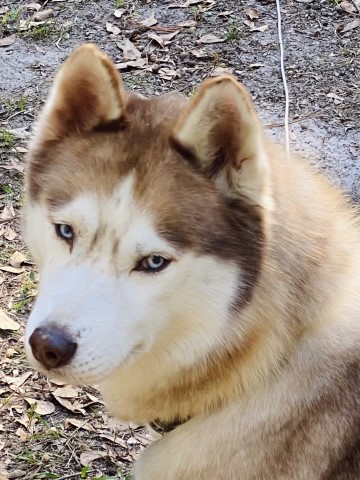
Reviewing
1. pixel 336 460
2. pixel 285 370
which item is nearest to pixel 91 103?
pixel 285 370

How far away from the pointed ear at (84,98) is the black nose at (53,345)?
662 mm

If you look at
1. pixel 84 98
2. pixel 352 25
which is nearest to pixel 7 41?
pixel 352 25

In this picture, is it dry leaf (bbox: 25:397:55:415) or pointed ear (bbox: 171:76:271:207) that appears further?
dry leaf (bbox: 25:397:55:415)

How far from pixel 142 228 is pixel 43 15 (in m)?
3.93

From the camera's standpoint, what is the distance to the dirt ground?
3.39 metres

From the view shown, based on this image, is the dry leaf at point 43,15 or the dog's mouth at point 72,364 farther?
the dry leaf at point 43,15

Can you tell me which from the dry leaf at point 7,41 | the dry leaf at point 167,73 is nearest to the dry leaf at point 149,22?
the dry leaf at point 167,73

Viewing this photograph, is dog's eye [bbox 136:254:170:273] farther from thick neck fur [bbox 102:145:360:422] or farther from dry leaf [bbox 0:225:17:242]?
dry leaf [bbox 0:225:17:242]

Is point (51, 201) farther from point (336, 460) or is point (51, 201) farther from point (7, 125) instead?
point (7, 125)

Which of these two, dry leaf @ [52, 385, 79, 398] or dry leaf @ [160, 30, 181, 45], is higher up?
dry leaf @ [160, 30, 181, 45]

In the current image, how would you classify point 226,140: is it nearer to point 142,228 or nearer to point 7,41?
point 142,228

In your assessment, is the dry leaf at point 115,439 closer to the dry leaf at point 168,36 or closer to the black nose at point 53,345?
the black nose at point 53,345

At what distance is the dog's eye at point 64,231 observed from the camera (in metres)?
2.15

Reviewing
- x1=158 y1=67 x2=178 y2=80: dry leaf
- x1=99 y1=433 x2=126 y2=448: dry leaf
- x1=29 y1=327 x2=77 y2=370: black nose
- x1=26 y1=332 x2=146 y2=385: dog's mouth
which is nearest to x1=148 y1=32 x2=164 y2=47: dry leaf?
x1=158 y1=67 x2=178 y2=80: dry leaf
